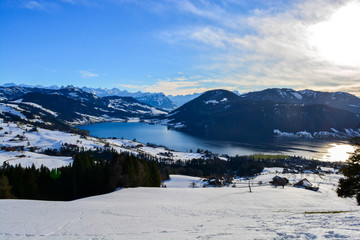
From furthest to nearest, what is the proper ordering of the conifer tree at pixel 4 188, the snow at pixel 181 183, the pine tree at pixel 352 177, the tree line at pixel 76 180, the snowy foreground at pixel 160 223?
the snow at pixel 181 183, the tree line at pixel 76 180, the conifer tree at pixel 4 188, the pine tree at pixel 352 177, the snowy foreground at pixel 160 223

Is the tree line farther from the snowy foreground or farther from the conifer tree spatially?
the snowy foreground

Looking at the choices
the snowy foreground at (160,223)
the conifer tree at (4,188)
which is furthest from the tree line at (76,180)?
the snowy foreground at (160,223)

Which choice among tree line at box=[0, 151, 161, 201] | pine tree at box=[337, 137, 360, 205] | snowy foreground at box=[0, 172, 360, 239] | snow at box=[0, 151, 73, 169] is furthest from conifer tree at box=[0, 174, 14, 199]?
snow at box=[0, 151, 73, 169]

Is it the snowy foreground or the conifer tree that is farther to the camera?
the conifer tree

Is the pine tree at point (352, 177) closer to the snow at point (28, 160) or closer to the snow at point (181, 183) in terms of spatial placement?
the snow at point (181, 183)

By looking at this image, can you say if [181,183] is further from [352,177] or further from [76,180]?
[352,177]

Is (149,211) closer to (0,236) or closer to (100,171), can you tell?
(0,236)

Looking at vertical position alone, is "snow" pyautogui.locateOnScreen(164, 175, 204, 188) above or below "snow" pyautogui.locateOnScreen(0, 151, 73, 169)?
below

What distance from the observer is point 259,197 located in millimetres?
36406

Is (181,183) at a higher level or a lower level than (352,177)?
lower

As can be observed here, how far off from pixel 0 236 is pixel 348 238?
76.2 feet

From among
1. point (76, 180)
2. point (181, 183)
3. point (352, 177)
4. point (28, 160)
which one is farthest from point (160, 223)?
point (28, 160)

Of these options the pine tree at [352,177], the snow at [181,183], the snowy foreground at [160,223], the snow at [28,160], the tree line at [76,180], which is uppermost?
the pine tree at [352,177]

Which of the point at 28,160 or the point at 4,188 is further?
the point at 28,160
